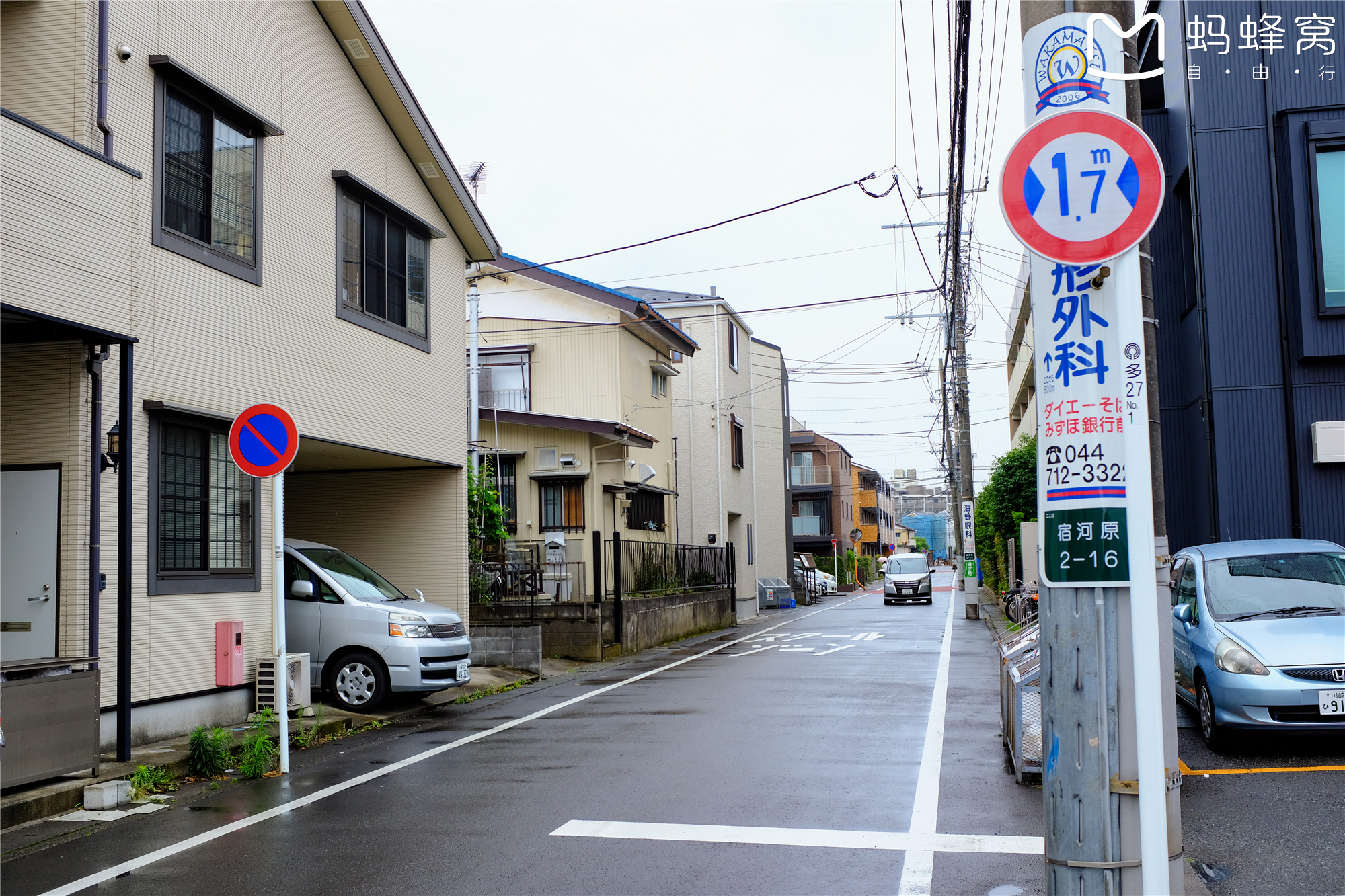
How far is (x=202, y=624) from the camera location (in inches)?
416

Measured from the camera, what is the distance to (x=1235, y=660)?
8414 millimetres

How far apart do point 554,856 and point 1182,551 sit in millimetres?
7556

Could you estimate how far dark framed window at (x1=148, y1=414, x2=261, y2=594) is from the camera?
1016 centimetres

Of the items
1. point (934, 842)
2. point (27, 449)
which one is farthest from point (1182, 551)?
point (27, 449)

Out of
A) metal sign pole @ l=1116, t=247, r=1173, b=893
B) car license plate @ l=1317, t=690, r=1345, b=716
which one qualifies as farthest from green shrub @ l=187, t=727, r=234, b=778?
car license plate @ l=1317, t=690, r=1345, b=716

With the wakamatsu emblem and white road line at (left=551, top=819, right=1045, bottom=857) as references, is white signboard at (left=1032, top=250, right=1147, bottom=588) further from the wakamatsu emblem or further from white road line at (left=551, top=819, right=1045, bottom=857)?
white road line at (left=551, top=819, right=1045, bottom=857)

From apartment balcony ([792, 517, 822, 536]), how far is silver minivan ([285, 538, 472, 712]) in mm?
56621

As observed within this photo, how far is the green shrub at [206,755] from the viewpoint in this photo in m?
8.89

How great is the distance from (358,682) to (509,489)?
12227mm

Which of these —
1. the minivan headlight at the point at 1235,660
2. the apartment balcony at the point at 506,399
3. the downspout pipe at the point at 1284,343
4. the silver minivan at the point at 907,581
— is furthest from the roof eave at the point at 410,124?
the silver minivan at the point at 907,581

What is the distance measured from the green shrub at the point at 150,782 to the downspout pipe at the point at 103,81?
5.34m

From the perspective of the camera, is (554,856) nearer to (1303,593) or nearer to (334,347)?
(1303,593)

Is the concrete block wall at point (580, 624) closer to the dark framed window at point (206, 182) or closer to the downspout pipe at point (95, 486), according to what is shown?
the dark framed window at point (206, 182)

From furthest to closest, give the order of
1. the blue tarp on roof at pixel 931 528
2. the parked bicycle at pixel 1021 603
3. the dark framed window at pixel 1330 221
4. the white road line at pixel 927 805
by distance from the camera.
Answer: the blue tarp on roof at pixel 931 528, the parked bicycle at pixel 1021 603, the dark framed window at pixel 1330 221, the white road line at pixel 927 805
